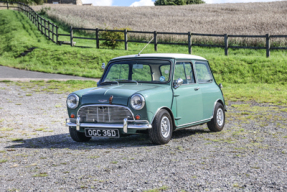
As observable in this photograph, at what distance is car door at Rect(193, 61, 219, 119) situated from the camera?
8.67 meters

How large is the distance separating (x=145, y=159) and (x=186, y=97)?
7.19 ft

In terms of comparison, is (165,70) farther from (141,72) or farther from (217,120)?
(217,120)

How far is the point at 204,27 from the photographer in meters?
37.4

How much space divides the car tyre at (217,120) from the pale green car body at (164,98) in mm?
113

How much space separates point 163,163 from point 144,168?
0.40 meters

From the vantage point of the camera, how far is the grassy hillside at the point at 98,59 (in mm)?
19391

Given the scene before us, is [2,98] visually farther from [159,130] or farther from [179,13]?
[179,13]

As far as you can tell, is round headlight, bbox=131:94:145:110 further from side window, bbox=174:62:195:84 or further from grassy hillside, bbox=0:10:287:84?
grassy hillside, bbox=0:10:287:84

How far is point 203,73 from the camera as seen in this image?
902cm

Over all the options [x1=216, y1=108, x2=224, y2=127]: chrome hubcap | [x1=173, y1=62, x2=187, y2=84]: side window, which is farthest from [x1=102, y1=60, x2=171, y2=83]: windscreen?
[x1=216, y1=108, x2=224, y2=127]: chrome hubcap

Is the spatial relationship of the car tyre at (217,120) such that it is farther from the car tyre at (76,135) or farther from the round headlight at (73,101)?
the round headlight at (73,101)

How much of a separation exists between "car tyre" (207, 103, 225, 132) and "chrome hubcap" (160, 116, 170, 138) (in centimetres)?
173

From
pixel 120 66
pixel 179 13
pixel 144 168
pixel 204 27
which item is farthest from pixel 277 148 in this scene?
pixel 179 13

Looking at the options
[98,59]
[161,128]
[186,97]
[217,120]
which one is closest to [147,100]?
[161,128]
